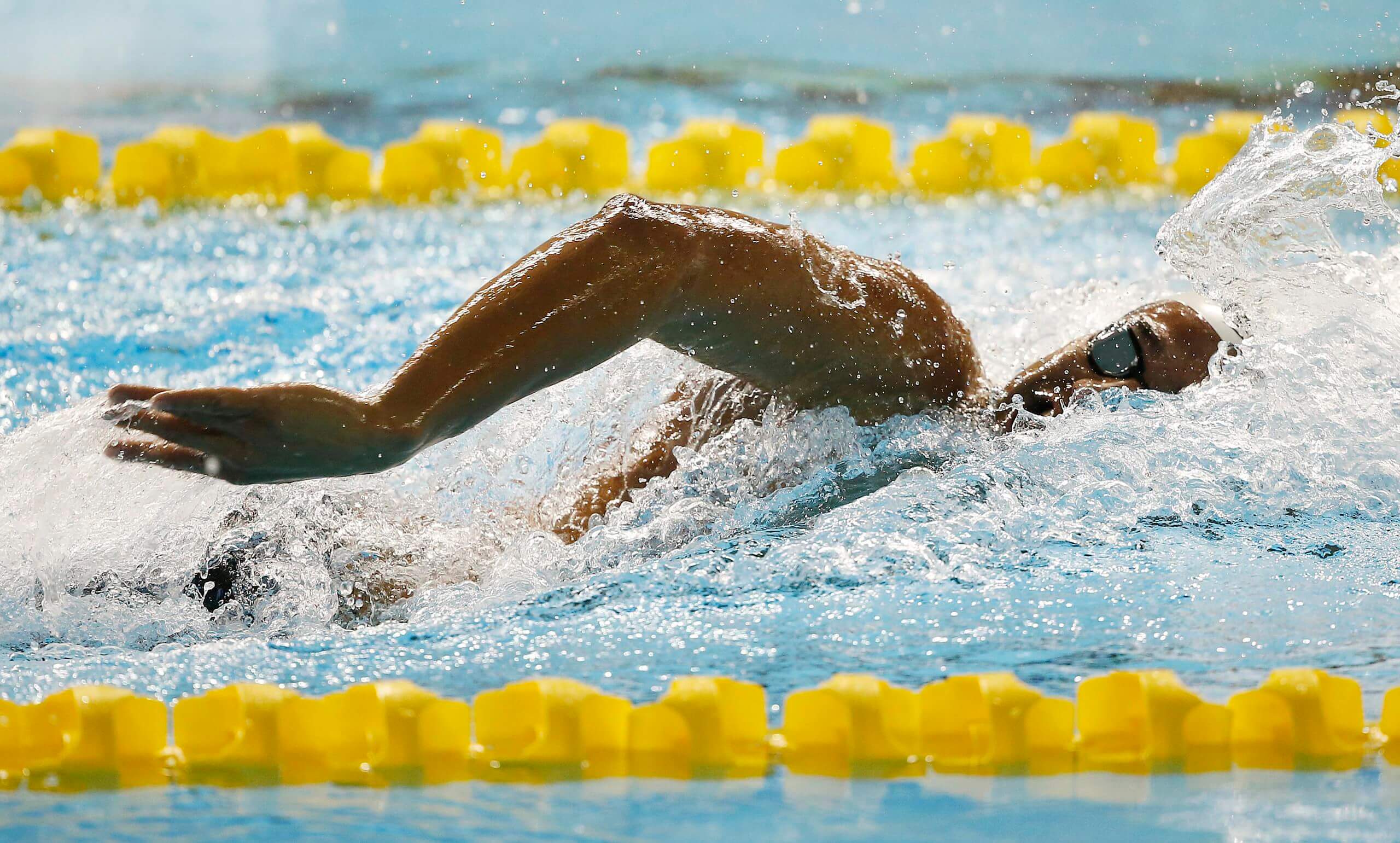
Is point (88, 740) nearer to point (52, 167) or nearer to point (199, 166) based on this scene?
point (199, 166)

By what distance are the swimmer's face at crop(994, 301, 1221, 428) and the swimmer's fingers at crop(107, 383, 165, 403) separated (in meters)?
1.04

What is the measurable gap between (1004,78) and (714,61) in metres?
1.44

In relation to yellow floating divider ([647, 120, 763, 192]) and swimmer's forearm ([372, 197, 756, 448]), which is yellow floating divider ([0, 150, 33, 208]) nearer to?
yellow floating divider ([647, 120, 763, 192])

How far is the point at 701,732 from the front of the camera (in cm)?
125

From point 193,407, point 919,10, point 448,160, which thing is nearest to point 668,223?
point 193,407

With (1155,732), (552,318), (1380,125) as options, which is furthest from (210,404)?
(1380,125)

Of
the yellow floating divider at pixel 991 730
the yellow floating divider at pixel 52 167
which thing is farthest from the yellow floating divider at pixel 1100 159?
the yellow floating divider at pixel 991 730

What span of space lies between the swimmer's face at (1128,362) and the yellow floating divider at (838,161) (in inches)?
112

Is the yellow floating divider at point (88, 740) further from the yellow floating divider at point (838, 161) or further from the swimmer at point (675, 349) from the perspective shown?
the yellow floating divider at point (838, 161)

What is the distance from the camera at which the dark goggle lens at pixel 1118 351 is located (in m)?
1.74

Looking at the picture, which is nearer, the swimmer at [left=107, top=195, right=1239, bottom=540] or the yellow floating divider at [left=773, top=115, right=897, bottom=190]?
the swimmer at [left=107, top=195, right=1239, bottom=540]

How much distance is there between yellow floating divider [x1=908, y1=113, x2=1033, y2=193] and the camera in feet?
15.1

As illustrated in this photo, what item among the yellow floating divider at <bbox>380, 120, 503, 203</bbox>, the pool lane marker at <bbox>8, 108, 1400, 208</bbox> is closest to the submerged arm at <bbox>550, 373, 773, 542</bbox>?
the pool lane marker at <bbox>8, 108, 1400, 208</bbox>

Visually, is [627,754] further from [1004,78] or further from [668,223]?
[1004,78]
